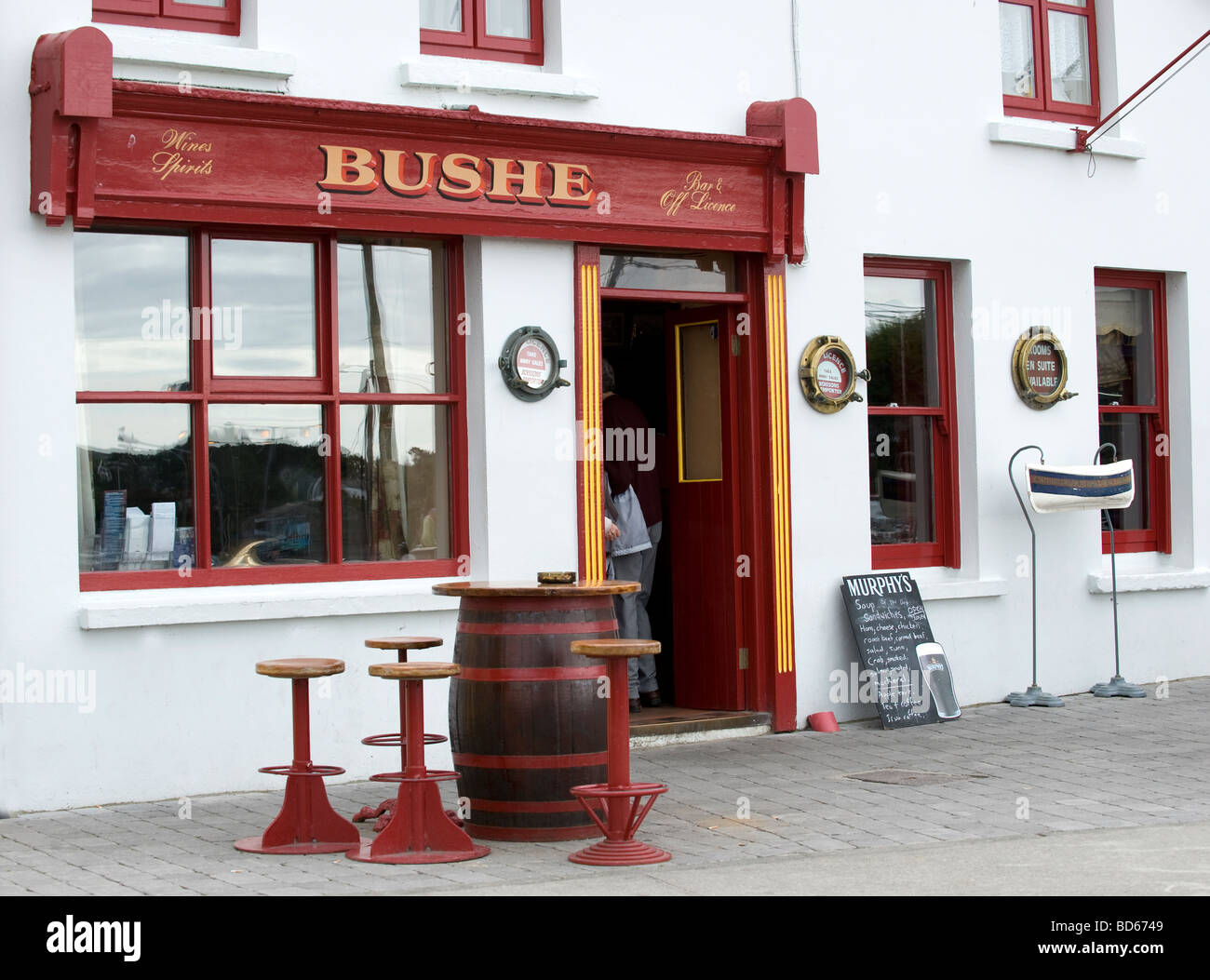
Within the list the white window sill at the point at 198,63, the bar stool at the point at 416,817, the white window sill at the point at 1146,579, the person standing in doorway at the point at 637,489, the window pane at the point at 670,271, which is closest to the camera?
the bar stool at the point at 416,817

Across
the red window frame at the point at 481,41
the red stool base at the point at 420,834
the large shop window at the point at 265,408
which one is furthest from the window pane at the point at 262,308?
the red stool base at the point at 420,834

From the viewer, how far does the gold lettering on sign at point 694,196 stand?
33.0ft

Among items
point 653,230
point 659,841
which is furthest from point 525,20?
point 659,841

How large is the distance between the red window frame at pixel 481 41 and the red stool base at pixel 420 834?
4.63 m

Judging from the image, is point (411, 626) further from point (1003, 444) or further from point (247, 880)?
point (1003, 444)

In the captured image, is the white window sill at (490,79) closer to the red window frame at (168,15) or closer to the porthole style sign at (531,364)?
the red window frame at (168,15)

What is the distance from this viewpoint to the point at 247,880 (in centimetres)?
645

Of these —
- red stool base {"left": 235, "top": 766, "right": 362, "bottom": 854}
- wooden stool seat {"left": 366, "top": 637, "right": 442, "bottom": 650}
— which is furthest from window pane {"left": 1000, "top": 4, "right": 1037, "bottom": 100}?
red stool base {"left": 235, "top": 766, "right": 362, "bottom": 854}

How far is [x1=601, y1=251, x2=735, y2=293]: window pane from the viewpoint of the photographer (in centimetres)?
1016

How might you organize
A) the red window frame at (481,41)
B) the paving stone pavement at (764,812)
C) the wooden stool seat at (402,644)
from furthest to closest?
the red window frame at (481,41) < the wooden stool seat at (402,644) < the paving stone pavement at (764,812)

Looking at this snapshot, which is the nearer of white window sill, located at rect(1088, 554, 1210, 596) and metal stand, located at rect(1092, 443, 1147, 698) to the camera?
metal stand, located at rect(1092, 443, 1147, 698)

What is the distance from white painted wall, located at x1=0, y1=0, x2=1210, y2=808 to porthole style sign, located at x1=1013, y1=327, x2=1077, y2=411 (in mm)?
101

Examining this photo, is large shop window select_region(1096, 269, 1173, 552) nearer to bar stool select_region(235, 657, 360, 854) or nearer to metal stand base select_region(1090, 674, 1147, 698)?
metal stand base select_region(1090, 674, 1147, 698)

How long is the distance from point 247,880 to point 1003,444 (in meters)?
6.91
